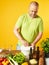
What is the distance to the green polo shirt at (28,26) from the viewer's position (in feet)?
9.56

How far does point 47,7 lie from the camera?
4.10 metres

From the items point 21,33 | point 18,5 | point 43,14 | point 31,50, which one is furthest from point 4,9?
point 31,50

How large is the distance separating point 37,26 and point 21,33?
26 cm

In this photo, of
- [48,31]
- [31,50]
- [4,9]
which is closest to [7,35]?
[4,9]

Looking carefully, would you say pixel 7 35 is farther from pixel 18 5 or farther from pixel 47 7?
pixel 47 7

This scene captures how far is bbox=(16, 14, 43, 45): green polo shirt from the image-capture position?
2913 mm

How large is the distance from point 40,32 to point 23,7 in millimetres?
1274

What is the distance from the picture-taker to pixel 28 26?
294cm

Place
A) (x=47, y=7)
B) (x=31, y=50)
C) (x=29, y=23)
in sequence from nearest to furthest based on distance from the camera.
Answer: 1. (x=31, y=50)
2. (x=29, y=23)
3. (x=47, y=7)

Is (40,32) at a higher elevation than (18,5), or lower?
lower

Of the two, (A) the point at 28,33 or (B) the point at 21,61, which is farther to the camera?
(A) the point at 28,33

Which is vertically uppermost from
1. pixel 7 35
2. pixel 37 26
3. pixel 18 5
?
pixel 18 5

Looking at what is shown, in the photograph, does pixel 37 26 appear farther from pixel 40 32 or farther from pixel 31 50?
pixel 31 50

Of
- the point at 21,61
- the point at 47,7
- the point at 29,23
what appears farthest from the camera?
the point at 47,7
